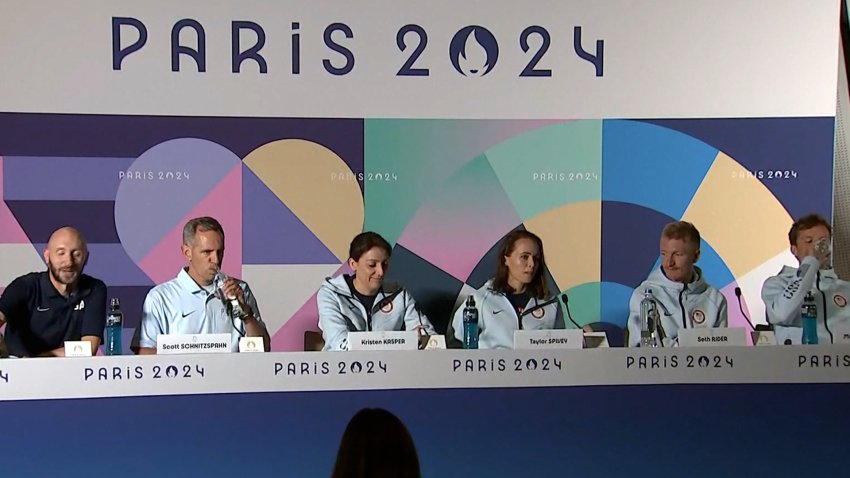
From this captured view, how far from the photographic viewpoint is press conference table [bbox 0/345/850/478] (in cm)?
219

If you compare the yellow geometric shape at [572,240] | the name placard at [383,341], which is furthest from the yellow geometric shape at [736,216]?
the name placard at [383,341]

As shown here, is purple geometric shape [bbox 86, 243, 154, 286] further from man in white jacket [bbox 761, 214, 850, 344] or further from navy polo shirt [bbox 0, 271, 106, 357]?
man in white jacket [bbox 761, 214, 850, 344]

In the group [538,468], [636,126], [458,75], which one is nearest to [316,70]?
[458,75]

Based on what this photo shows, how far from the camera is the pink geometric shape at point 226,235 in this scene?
13.1ft

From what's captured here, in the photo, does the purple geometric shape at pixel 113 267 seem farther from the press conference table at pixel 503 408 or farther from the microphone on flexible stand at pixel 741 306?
the microphone on flexible stand at pixel 741 306

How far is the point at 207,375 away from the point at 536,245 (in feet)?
5.52

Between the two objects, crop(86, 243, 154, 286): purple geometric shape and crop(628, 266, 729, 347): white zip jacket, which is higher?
crop(86, 243, 154, 286): purple geometric shape

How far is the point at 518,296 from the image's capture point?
3420 mm

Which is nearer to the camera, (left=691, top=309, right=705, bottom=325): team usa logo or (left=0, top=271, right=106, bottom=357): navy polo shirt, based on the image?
(left=0, top=271, right=106, bottom=357): navy polo shirt

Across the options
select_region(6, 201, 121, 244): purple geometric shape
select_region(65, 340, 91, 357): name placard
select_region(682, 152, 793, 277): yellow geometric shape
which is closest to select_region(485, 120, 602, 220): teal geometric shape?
select_region(682, 152, 793, 277): yellow geometric shape

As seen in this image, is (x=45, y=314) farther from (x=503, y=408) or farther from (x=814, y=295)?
(x=814, y=295)

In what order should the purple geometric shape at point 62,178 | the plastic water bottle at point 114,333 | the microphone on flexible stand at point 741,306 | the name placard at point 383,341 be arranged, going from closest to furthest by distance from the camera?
1. the name placard at point 383,341
2. the plastic water bottle at point 114,333
3. the purple geometric shape at point 62,178
4. the microphone on flexible stand at point 741,306

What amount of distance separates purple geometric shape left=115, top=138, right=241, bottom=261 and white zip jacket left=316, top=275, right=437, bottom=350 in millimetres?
1072

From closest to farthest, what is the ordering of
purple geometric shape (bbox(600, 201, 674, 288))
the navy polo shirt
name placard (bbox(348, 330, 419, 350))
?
name placard (bbox(348, 330, 419, 350))
the navy polo shirt
purple geometric shape (bbox(600, 201, 674, 288))
